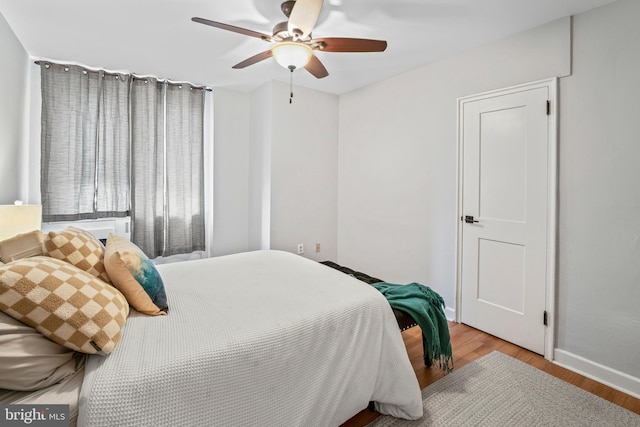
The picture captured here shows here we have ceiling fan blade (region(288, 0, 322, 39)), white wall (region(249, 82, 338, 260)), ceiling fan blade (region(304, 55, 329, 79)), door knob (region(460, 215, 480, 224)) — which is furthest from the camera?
white wall (region(249, 82, 338, 260))

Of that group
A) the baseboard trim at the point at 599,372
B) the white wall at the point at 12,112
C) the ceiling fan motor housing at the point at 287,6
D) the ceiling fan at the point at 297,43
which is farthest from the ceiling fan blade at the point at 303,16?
the baseboard trim at the point at 599,372

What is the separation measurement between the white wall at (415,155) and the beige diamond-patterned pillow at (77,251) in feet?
8.68

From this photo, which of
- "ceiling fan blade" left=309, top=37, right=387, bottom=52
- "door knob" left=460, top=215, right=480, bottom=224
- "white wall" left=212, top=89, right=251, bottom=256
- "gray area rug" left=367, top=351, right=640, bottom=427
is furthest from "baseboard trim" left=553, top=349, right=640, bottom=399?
"white wall" left=212, top=89, right=251, bottom=256

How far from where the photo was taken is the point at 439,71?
2.88 m

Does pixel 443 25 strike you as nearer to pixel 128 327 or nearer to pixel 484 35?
pixel 484 35

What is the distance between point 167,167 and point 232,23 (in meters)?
1.82

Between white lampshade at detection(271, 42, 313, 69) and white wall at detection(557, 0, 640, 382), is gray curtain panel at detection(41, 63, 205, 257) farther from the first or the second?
white wall at detection(557, 0, 640, 382)

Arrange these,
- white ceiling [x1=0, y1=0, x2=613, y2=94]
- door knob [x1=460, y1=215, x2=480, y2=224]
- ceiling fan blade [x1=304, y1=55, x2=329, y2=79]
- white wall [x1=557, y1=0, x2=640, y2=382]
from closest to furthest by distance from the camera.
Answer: white wall [x1=557, y1=0, x2=640, y2=382]
white ceiling [x1=0, y1=0, x2=613, y2=94]
ceiling fan blade [x1=304, y1=55, x2=329, y2=79]
door knob [x1=460, y1=215, x2=480, y2=224]

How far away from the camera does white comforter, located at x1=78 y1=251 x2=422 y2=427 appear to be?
0.98 m

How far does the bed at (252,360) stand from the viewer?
98cm

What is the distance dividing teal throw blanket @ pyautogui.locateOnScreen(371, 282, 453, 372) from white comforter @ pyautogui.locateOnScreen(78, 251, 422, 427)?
262 mm

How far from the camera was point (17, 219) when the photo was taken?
74.7 inches

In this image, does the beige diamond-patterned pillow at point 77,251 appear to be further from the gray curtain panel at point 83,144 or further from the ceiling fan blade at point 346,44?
the gray curtain panel at point 83,144

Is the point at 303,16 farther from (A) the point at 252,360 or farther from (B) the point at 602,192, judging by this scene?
(B) the point at 602,192
